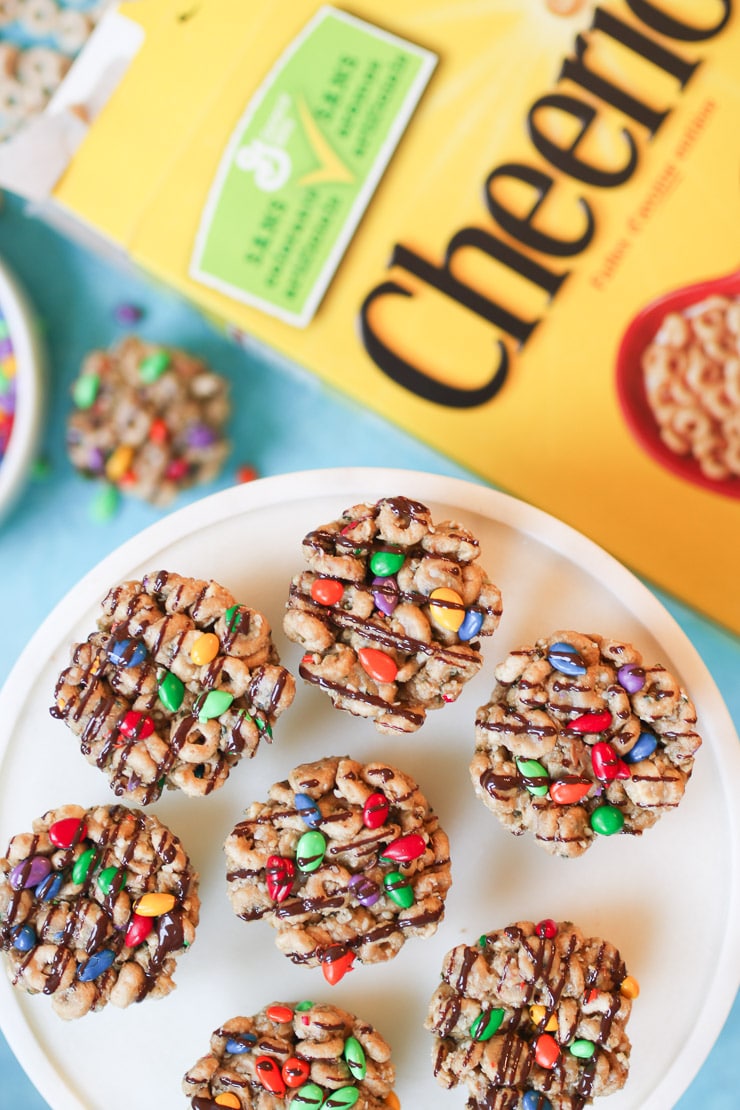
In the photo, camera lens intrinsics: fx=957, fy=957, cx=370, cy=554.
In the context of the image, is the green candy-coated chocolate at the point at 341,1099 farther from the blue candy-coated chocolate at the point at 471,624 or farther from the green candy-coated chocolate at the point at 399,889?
the blue candy-coated chocolate at the point at 471,624

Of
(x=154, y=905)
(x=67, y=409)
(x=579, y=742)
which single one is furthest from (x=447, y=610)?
(x=67, y=409)

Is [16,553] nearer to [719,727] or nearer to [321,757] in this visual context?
[321,757]

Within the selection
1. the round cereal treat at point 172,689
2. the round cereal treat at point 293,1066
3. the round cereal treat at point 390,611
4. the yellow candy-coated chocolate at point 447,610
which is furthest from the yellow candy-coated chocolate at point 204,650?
the round cereal treat at point 293,1066

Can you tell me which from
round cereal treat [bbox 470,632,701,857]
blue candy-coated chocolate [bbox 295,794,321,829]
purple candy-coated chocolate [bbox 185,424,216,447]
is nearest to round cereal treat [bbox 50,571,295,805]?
blue candy-coated chocolate [bbox 295,794,321,829]

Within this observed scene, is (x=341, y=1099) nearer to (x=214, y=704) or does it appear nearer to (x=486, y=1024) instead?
(x=486, y=1024)

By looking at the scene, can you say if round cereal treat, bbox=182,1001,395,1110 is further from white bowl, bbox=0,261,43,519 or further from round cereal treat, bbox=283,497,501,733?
white bowl, bbox=0,261,43,519
